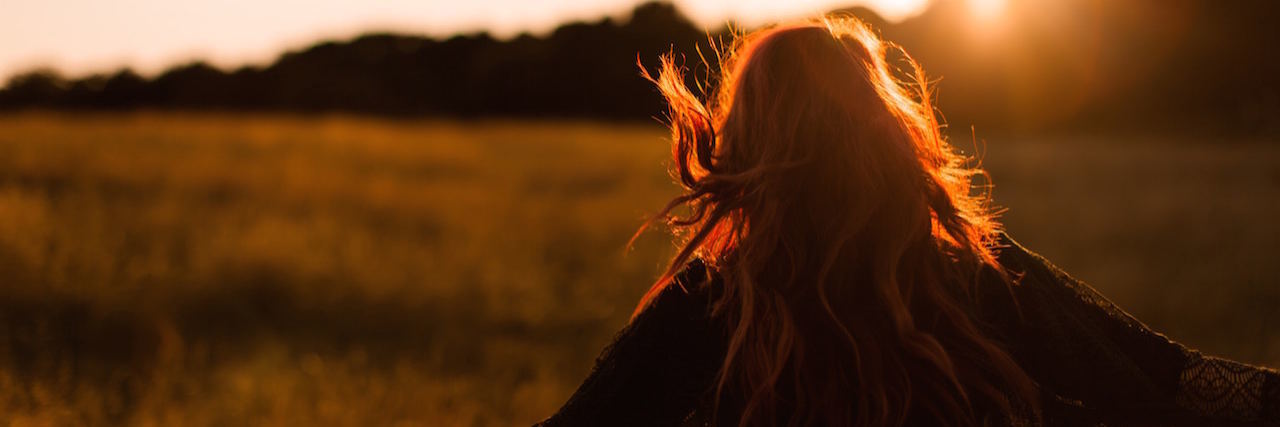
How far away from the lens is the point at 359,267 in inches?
291

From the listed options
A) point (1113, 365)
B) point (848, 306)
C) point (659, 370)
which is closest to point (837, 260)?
point (848, 306)

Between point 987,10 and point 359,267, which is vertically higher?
point 987,10

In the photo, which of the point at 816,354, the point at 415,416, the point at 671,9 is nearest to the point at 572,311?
the point at 415,416

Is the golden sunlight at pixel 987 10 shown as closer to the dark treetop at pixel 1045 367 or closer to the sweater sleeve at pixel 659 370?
the dark treetop at pixel 1045 367

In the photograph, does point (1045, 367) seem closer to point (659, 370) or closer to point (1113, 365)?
point (1113, 365)

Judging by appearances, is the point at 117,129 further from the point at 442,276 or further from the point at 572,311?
the point at 572,311

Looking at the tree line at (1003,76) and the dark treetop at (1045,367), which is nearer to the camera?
the dark treetop at (1045,367)

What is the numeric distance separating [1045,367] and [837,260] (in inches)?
21.7

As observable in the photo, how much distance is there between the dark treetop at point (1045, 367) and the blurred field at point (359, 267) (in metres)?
2.62

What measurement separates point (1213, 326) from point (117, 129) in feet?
45.7

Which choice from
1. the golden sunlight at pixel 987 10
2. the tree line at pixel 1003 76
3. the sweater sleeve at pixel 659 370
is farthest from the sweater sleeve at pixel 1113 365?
the golden sunlight at pixel 987 10

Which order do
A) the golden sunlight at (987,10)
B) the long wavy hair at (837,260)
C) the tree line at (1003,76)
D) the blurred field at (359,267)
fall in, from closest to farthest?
the long wavy hair at (837,260), the blurred field at (359,267), the tree line at (1003,76), the golden sunlight at (987,10)

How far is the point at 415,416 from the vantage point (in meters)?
4.51

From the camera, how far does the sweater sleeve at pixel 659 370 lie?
2010 mm
